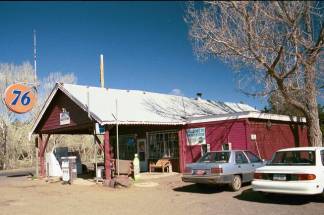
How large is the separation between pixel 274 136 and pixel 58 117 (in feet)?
41.3

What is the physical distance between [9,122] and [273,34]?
31860 mm

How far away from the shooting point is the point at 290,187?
10344 millimetres

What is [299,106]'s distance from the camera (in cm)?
1883

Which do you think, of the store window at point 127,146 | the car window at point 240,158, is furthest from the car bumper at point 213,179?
the store window at point 127,146

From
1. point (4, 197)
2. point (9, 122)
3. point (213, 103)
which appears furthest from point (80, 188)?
point (9, 122)

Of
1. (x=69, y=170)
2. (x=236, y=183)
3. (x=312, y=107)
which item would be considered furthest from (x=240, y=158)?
(x=69, y=170)

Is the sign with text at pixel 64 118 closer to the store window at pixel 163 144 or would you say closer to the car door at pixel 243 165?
the store window at pixel 163 144

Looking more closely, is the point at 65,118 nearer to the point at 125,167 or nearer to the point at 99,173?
the point at 99,173

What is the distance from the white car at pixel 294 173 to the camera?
33.3 ft

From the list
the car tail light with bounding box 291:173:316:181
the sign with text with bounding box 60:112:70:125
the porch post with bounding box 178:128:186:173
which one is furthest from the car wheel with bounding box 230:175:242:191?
the sign with text with bounding box 60:112:70:125

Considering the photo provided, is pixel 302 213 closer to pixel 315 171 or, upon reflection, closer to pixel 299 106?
pixel 315 171

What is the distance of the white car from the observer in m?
10.2

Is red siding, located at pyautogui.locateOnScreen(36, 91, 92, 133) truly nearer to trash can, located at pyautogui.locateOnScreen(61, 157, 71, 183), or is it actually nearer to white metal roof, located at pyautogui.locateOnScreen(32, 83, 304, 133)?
white metal roof, located at pyautogui.locateOnScreen(32, 83, 304, 133)

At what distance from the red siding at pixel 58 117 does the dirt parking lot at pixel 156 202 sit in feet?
16.7
